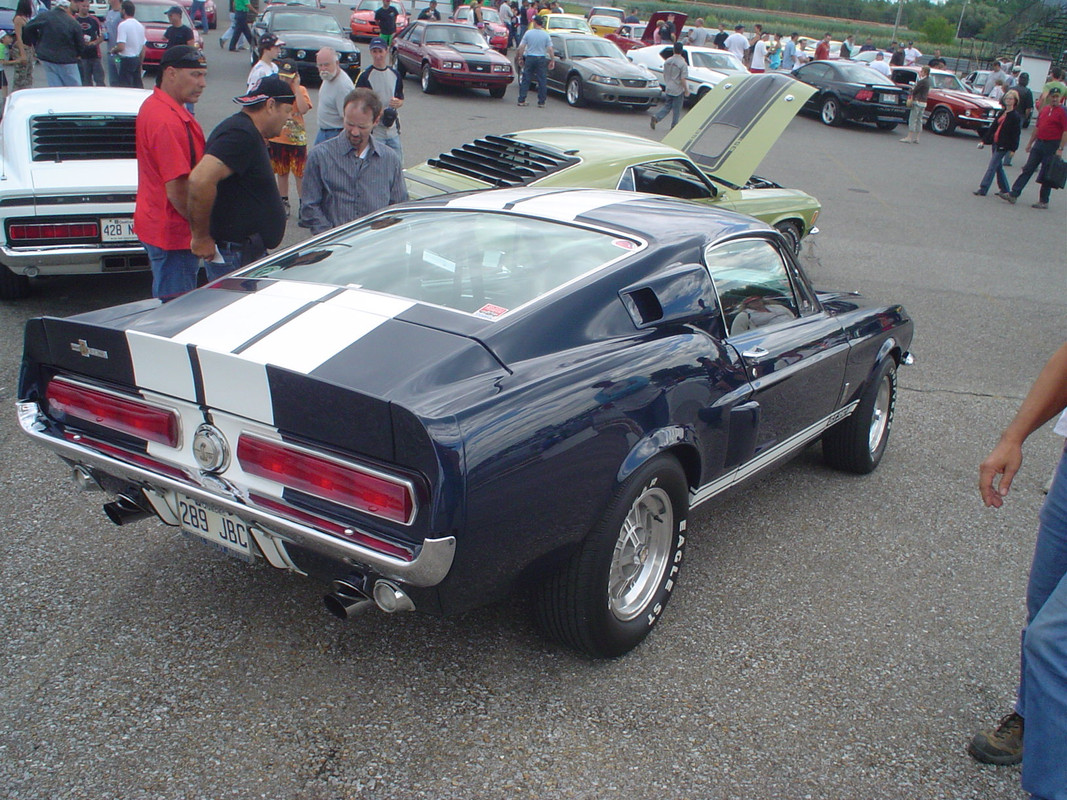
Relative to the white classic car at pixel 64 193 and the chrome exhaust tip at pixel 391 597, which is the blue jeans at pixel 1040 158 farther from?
the chrome exhaust tip at pixel 391 597

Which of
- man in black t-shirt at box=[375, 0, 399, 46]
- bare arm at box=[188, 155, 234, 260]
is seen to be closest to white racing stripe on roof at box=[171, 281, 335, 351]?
bare arm at box=[188, 155, 234, 260]

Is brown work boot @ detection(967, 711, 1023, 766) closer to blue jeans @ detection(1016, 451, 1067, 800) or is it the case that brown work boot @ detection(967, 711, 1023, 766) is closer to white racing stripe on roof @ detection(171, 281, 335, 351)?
blue jeans @ detection(1016, 451, 1067, 800)

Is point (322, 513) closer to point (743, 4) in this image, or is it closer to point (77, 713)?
point (77, 713)

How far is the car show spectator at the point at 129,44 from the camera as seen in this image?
530 inches

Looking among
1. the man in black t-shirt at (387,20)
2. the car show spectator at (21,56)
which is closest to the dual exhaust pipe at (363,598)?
the car show spectator at (21,56)

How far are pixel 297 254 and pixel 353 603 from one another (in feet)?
5.28

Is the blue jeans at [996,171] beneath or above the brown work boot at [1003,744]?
beneath

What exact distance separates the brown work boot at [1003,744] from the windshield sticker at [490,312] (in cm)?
200

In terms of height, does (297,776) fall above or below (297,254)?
below

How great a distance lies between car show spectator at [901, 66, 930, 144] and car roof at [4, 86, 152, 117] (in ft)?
57.9

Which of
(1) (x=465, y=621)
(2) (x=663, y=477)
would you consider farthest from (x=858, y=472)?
(1) (x=465, y=621)

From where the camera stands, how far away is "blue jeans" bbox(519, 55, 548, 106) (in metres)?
19.2

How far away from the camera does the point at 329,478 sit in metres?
2.51

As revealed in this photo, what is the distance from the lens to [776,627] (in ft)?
11.2
